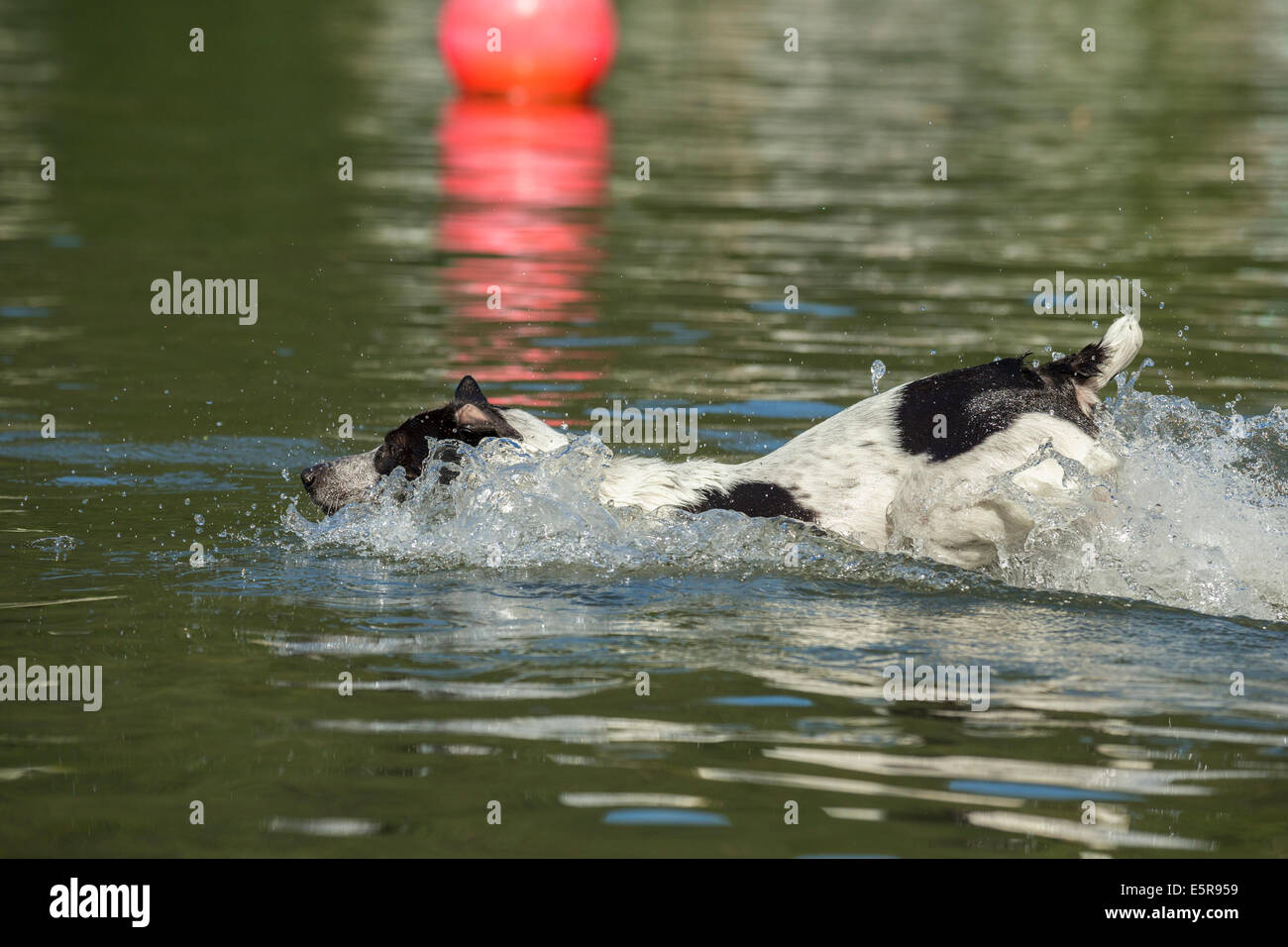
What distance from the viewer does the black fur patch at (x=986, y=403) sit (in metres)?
6.88

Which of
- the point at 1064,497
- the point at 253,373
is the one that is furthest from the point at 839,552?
the point at 253,373

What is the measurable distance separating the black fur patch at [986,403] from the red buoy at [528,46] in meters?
15.4

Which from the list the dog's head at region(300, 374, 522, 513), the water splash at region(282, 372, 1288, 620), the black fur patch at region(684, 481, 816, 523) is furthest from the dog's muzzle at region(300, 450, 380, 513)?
the black fur patch at region(684, 481, 816, 523)

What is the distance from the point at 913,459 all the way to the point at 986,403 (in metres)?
0.37

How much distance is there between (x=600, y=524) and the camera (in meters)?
6.94

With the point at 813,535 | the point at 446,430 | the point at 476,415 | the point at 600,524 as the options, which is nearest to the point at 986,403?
the point at 813,535

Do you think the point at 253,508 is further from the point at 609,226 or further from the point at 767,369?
the point at 609,226

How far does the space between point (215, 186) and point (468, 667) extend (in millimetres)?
12884

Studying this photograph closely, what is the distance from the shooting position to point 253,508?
805 cm

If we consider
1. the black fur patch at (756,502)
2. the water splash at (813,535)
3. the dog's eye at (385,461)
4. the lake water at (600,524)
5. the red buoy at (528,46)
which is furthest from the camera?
the red buoy at (528,46)

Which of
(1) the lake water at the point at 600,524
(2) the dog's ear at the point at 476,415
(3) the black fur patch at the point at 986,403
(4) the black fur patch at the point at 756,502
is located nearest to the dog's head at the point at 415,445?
(2) the dog's ear at the point at 476,415

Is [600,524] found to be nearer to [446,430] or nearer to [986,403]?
[446,430]

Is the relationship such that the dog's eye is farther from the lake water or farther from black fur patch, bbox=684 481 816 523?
black fur patch, bbox=684 481 816 523

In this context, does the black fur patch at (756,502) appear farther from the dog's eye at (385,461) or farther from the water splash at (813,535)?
the dog's eye at (385,461)
